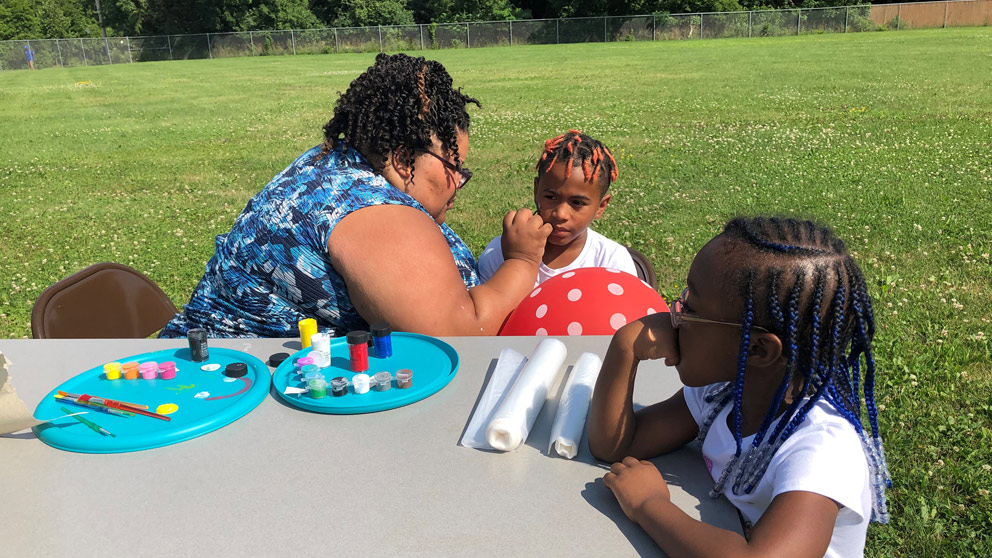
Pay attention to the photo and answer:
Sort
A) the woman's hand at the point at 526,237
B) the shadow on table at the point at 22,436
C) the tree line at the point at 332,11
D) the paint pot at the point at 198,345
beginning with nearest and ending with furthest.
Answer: the shadow on table at the point at 22,436, the paint pot at the point at 198,345, the woman's hand at the point at 526,237, the tree line at the point at 332,11

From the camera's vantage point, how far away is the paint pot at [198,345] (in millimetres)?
2164

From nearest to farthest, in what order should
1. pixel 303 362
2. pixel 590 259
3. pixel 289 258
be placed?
pixel 303 362 → pixel 289 258 → pixel 590 259

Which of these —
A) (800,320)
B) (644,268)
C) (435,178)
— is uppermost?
(435,178)

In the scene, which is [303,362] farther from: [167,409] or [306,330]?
[167,409]

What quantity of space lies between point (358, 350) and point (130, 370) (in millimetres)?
630

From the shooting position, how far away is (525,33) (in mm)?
45531

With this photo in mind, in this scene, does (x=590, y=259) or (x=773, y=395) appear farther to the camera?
(x=590, y=259)

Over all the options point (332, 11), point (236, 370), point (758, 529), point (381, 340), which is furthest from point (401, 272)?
point (332, 11)

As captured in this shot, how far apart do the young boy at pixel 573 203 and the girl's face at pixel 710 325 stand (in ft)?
5.60

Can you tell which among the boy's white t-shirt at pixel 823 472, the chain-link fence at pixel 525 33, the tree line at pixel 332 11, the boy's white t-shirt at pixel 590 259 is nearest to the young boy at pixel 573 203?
the boy's white t-shirt at pixel 590 259

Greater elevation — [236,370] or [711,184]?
[236,370]

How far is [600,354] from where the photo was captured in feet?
7.23

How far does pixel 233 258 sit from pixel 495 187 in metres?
6.19

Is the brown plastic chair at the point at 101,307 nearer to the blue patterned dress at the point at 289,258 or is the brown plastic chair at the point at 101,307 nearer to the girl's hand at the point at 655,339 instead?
the blue patterned dress at the point at 289,258
